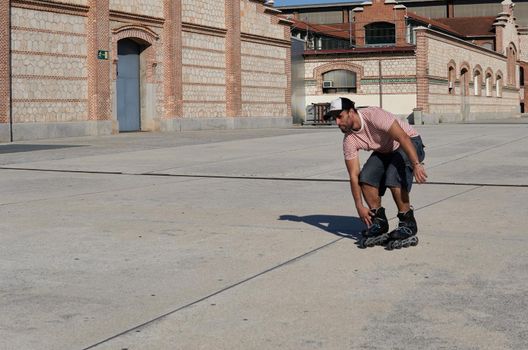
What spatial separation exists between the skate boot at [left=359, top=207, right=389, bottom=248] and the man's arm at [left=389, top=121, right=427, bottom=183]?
1.93 feet

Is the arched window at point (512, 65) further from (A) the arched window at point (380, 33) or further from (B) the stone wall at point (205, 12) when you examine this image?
(B) the stone wall at point (205, 12)

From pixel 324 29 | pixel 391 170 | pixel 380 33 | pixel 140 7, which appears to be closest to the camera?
pixel 391 170

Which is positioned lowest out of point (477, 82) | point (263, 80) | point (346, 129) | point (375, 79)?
point (346, 129)

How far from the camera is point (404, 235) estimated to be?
7023mm

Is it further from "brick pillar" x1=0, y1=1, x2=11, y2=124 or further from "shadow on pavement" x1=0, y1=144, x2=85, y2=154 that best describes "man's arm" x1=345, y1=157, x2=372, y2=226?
"brick pillar" x1=0, y1=1, x2=11, y2=124

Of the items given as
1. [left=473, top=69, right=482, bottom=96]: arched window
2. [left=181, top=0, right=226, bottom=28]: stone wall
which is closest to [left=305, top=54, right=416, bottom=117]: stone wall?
[left=473, top=69, right=482, bottom=96]: arched window

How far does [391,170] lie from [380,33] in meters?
47.3

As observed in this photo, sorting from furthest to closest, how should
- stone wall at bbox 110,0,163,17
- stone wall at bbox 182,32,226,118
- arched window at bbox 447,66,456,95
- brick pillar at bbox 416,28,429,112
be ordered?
1. arched window at bbox 447,66,456,95
2. brick pillar at bbox 416,28,429,112
3. stone wall at bbox 182,32,226,118
4. stone wall at bbox 110,0,163,17

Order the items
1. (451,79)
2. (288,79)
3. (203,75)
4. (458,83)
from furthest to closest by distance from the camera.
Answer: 1. (458,83)
2. (451,79)
3. (288,79)
4. (203,75)

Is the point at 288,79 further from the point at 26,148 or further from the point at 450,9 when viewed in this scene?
the point at 450,9

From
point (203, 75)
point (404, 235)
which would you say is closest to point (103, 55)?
point (203, 75)

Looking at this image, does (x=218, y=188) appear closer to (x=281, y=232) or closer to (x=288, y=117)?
(x=281, y=232)

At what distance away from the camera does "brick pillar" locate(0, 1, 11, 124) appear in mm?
24609

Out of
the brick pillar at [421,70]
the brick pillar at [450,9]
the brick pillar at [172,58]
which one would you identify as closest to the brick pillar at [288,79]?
the brick pillar at [421,70]
